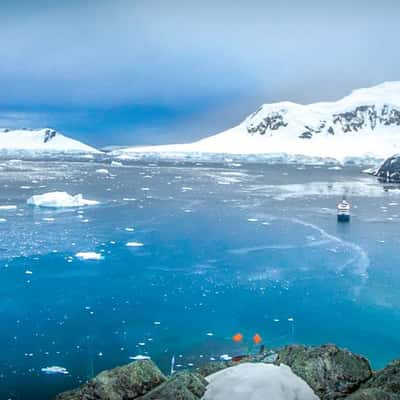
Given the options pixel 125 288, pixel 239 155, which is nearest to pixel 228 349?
pixel 125 288

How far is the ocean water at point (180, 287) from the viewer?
396 inches

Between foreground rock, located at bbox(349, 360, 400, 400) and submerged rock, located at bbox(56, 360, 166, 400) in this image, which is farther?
submerged rock, located at bbox(56, 360, 166, 400)

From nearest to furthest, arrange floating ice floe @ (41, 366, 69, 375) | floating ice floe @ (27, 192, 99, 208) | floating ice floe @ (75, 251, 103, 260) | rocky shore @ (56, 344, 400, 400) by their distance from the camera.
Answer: rocky shore @ (56, 344, 400, 400)
floating ice floe @ (41, 366, 69, 375)
floating ice floe @ (75, 251, 103, 260)
floating ice floe @ (27, 192, 99, 208)

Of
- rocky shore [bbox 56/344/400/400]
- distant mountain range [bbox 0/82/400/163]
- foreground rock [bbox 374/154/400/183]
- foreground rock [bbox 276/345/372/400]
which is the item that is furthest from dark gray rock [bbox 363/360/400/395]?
distant mountain range [bbox 0/82/400/163]

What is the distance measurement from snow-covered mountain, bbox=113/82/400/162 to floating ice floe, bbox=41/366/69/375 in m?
126

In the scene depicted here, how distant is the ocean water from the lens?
10.1 metres

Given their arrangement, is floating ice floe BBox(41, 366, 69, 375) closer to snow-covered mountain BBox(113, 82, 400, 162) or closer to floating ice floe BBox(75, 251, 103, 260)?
floating ice floe BBox(75, 251, 103, 260)

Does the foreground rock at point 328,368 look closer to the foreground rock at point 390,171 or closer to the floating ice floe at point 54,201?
the floating ice floe at point 54,201

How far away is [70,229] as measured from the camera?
21.9 metres

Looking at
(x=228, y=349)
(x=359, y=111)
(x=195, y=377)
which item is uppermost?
(x=359, y=111)

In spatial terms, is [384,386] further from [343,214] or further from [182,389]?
[343,214]

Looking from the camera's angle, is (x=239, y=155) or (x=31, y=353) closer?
(x=31, y=353)

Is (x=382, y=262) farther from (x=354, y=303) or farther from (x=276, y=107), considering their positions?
(x=276, y=107)

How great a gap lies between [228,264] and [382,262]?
521 centimetres
